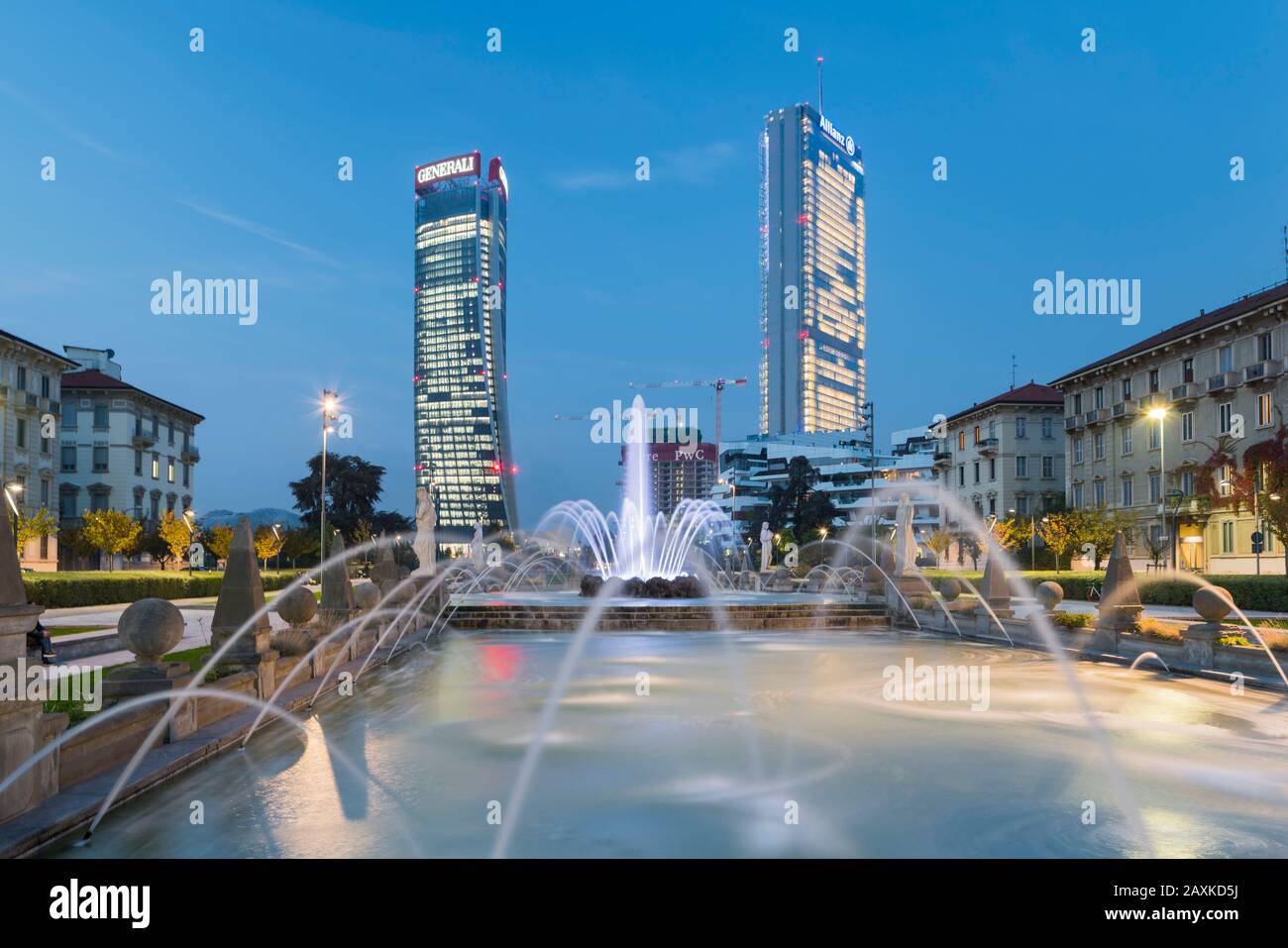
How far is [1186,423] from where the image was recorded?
166ft

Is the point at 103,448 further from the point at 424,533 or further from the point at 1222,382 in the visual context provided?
the point at 1222,382

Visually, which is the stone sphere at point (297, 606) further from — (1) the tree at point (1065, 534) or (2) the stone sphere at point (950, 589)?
(1) the tree at point (1065, 534)

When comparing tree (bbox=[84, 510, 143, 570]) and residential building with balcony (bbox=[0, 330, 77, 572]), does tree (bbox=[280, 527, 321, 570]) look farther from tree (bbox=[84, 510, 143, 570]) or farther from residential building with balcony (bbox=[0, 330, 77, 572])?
tree (bbox=[84, 510, 143, 570])

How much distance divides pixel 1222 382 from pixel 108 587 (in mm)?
56590

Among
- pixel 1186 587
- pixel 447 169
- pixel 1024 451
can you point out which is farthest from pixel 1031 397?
pixel 447 169

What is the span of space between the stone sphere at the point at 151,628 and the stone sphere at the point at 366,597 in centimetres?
1090

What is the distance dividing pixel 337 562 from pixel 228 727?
28.5ft

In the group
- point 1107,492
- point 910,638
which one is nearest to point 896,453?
point 1107,492

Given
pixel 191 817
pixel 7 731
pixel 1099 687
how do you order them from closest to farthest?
pixel 7 731 < pixel 191 817 < pixel 1099 687

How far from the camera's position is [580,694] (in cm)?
1312

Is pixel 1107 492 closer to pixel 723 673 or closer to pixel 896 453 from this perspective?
pixel 723 673

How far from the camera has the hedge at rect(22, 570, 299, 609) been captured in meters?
29.7

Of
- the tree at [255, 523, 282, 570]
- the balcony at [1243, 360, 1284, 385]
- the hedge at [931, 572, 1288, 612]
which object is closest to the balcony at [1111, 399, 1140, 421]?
the balcony at [1243, 360, 1284, 385]

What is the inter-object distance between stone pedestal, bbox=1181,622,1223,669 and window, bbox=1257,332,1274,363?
3704cm
